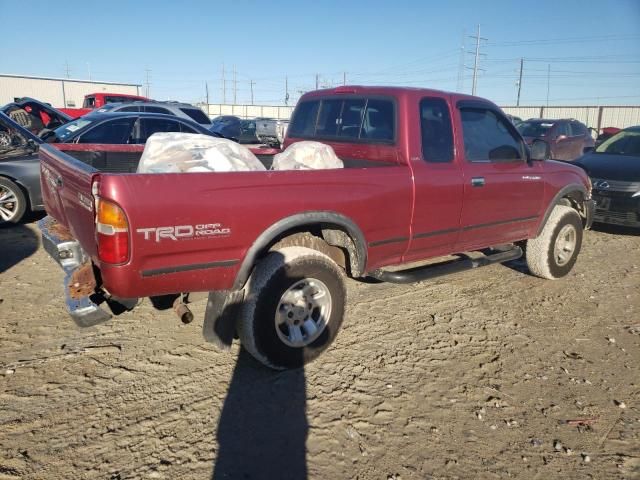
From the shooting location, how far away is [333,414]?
9.31 ft

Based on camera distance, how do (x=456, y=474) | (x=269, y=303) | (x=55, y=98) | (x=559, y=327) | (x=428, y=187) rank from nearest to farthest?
(x=456, y=474) → (x=269, y=303) → (x=428, y=187) → (x=559, y=327) → (x=55, y=98)

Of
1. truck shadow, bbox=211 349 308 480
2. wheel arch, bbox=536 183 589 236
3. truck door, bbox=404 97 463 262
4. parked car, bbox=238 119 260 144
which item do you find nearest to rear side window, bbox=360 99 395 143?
truck door, bbox=404 97 463 262

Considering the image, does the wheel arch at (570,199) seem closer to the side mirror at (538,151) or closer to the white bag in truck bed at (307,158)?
the side mirror at (538,151)

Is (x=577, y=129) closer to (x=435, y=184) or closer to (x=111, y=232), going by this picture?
(x=435, y=184)

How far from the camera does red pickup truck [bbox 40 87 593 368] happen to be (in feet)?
8.54

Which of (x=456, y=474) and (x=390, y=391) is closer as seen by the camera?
(x=456, y=474)

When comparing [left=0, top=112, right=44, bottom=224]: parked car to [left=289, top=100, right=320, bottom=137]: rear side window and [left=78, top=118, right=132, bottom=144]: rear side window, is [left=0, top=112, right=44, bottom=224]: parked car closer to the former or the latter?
[left=78, top=118, right=132, bottom=144]: rear side window

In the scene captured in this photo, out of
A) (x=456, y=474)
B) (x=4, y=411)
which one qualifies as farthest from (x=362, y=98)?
(x=4, y=411)

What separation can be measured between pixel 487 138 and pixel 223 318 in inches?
118

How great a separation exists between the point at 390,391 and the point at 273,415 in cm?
79

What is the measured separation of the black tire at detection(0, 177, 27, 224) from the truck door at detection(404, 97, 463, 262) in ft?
18.3

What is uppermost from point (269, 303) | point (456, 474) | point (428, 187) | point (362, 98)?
point (362, 98)

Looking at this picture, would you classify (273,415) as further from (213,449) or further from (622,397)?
(622,397)

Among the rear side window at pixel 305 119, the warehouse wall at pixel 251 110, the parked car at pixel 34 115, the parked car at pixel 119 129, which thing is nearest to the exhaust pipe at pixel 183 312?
the rear side window at pixel 305 119
